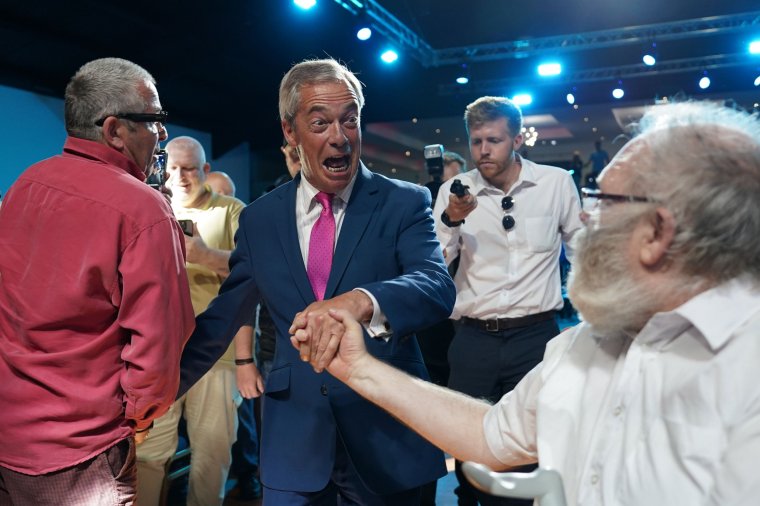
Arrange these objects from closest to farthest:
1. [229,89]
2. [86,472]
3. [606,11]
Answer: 1. [86,472]
2. [606,11]
3. [229,89]

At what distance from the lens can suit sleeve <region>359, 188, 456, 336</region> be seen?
5.64 ft

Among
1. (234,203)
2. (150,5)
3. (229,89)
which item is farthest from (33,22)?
(234,203)

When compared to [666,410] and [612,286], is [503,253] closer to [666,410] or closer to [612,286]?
[612,286]

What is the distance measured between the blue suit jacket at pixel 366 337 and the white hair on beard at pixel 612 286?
1.89ft

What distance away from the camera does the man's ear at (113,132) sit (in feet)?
6.35

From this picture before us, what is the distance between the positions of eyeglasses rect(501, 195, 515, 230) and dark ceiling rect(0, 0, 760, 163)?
5578 millimetres

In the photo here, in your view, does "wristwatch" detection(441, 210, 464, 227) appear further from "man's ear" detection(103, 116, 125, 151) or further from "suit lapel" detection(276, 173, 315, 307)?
"man's ear" detection(103, 116, 125, 151)

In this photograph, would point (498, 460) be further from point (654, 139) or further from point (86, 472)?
point (86, 472)

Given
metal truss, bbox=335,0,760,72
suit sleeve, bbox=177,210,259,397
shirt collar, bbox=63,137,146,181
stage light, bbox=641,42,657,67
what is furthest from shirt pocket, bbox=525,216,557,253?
stage light, bbox=641,42,657,67

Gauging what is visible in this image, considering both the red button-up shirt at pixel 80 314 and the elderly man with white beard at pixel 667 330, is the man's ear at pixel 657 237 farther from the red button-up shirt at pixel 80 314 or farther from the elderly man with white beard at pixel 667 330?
the red button-up shirt at pixel 80 314

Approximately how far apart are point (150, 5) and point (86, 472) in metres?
7.12

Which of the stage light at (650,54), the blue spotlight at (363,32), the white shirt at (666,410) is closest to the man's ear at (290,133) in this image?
the white shirt at (666,410)

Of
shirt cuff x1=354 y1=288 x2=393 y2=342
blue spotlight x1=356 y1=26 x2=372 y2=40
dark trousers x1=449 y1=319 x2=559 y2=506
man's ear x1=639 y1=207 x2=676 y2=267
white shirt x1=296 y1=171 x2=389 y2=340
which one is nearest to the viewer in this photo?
man's ear x1=639 y1=207 x2=676 y2=267

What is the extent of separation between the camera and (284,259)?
196 centimetres
